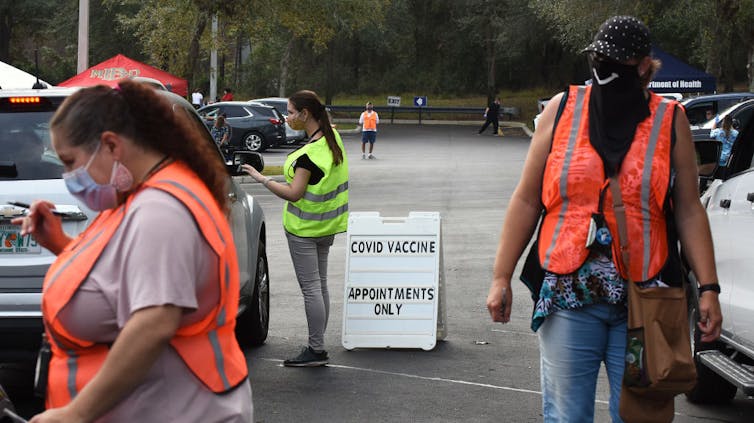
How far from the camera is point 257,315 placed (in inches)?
343

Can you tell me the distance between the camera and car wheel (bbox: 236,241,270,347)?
339 inches

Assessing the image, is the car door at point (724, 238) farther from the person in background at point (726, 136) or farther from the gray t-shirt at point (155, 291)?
the person in background at point (726, 136)

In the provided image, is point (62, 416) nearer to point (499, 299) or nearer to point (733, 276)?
point (499, 299)

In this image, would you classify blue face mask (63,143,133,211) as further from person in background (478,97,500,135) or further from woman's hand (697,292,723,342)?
person in background (478,97,500,135)

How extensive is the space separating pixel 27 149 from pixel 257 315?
8.04ft

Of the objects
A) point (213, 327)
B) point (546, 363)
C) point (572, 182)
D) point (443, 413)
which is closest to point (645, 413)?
point (546, 363)

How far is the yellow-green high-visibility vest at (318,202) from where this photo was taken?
814 cm

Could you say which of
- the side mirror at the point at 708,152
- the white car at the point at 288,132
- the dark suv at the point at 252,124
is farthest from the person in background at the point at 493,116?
the side mirror at the point at 708,152

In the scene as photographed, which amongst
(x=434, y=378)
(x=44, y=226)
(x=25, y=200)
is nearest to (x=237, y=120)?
(x=434, y=378)

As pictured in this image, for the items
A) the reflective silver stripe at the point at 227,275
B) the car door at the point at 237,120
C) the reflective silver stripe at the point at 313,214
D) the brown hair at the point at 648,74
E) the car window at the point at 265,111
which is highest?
the brown hair at the point at 648,74

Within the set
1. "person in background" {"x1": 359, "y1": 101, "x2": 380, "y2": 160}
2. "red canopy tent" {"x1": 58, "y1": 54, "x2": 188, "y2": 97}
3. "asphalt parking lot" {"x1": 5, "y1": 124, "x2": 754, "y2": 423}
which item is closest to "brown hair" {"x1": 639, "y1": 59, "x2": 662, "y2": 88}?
"asphalt parking lot" {"x1": 5, "y1": 124, "x2": 754, "y2": 423}

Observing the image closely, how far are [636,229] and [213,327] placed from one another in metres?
1.57

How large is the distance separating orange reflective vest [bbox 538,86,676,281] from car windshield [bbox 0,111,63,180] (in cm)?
357

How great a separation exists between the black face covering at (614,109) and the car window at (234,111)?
3407 centimetres
